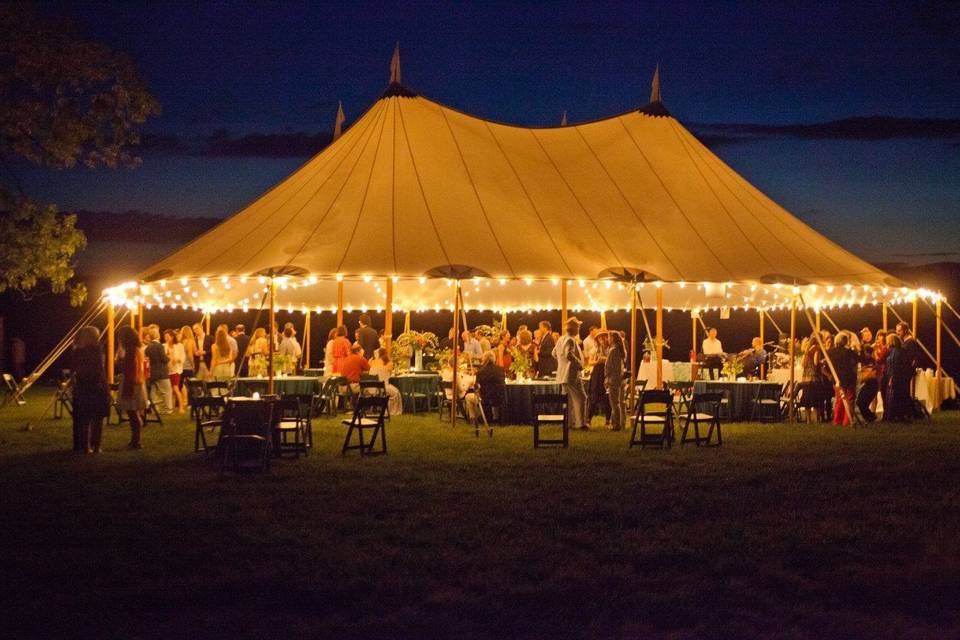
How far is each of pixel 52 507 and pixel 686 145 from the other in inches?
484

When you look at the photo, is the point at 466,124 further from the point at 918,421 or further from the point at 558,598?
the point at 558,598

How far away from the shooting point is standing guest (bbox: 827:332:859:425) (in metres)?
12.3

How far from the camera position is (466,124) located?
16.0 m

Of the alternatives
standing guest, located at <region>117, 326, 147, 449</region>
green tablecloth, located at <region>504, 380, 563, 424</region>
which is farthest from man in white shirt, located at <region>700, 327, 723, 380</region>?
standing guest, located at <region>117, 326, 147, 449</region>

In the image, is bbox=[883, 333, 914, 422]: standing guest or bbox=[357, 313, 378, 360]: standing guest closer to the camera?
bbox=[883, 333, 914, 422]: standing guest

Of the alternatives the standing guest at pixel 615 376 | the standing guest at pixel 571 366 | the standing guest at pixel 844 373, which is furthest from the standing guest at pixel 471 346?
the standing guest at pixel 844 373

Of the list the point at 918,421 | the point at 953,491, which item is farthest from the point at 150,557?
the point at 918,421

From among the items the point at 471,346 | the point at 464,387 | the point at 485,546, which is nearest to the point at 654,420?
the point at 464,387

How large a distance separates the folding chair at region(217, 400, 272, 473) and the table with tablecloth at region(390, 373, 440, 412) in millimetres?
5392

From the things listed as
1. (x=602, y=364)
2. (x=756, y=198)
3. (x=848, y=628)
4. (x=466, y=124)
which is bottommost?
(x=848, y=628)

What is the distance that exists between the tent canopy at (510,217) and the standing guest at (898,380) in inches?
51.6

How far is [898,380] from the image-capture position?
12.8 m

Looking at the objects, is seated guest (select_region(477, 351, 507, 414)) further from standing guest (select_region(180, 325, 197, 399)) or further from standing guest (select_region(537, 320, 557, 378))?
standing guest (select_region(180, 325, 197, 399))

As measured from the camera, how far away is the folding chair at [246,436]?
328 inches
